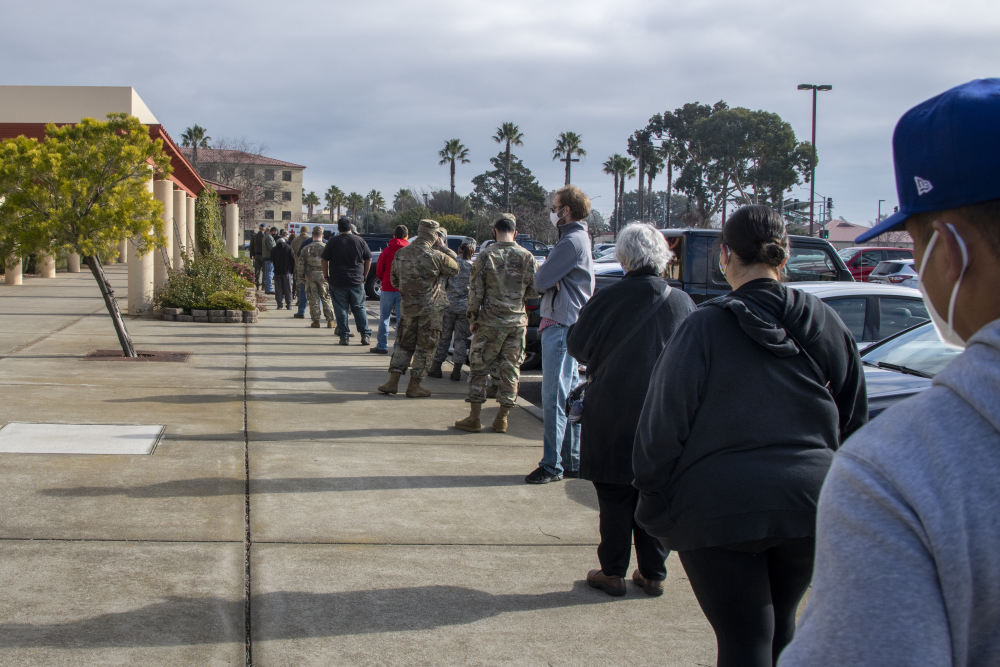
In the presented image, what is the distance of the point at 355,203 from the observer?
115 meters

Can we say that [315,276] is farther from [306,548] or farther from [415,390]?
[306,548]

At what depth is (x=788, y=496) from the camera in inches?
97.3

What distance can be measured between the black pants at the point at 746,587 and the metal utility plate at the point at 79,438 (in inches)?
186

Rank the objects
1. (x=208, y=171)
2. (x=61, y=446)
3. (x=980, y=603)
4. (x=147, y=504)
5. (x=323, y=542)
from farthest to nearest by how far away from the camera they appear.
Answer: (x=208, y=171), (x=61, y=446), (x=147, y=504), (x=323, y=542), (x=980, y=603)

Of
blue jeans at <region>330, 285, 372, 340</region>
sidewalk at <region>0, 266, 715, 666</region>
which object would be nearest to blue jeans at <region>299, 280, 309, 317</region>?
blue jeans at <region>330, 285, 372, 340</region>

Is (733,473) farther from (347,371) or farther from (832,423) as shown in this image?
(347,371)

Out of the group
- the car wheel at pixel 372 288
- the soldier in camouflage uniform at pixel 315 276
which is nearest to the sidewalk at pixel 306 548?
the soldier in camouflage uniform at pixel 315 276

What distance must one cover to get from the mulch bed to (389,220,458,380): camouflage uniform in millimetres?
3318

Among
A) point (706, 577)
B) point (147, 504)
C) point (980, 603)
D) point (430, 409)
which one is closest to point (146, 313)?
point (430, 409)

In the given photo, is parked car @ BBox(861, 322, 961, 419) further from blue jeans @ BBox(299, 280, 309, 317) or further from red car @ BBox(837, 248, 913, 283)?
red car @ BBox(837, 248, 913, 283)

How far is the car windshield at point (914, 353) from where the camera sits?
17.8 ft

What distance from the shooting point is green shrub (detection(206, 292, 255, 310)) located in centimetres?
1498

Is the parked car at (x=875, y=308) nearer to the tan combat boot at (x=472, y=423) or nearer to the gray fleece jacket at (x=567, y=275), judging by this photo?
the gray fleece jacket at (x=567, y=275)

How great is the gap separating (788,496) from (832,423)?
313 mm
